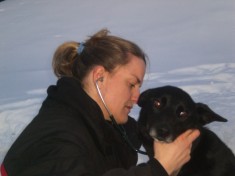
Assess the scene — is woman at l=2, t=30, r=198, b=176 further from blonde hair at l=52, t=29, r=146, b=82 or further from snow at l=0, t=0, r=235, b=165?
snow at l=0, t=0, r=235, b=165

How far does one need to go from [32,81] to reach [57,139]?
3.36 metres

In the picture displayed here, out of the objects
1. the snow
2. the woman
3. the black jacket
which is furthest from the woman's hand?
the snow

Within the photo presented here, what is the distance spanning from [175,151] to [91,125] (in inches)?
17.0

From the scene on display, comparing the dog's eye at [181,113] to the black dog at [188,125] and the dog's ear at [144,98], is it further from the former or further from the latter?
the dog's ear at [144,98]

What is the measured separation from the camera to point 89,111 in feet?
6.68

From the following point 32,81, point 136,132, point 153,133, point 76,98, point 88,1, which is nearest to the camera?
point 76,98

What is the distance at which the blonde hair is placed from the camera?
91.0 inches

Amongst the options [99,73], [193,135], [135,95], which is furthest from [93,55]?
[193,135]

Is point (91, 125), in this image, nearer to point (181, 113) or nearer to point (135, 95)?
point (135, 95)

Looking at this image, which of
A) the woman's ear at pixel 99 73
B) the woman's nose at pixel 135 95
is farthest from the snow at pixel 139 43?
the woman's ear at pixel 99 73

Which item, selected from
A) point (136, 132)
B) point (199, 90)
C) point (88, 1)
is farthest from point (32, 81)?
point (88, 1)

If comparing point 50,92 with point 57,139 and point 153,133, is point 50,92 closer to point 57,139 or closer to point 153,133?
point 57,139

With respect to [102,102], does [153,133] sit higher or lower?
lower

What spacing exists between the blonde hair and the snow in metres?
1.25
